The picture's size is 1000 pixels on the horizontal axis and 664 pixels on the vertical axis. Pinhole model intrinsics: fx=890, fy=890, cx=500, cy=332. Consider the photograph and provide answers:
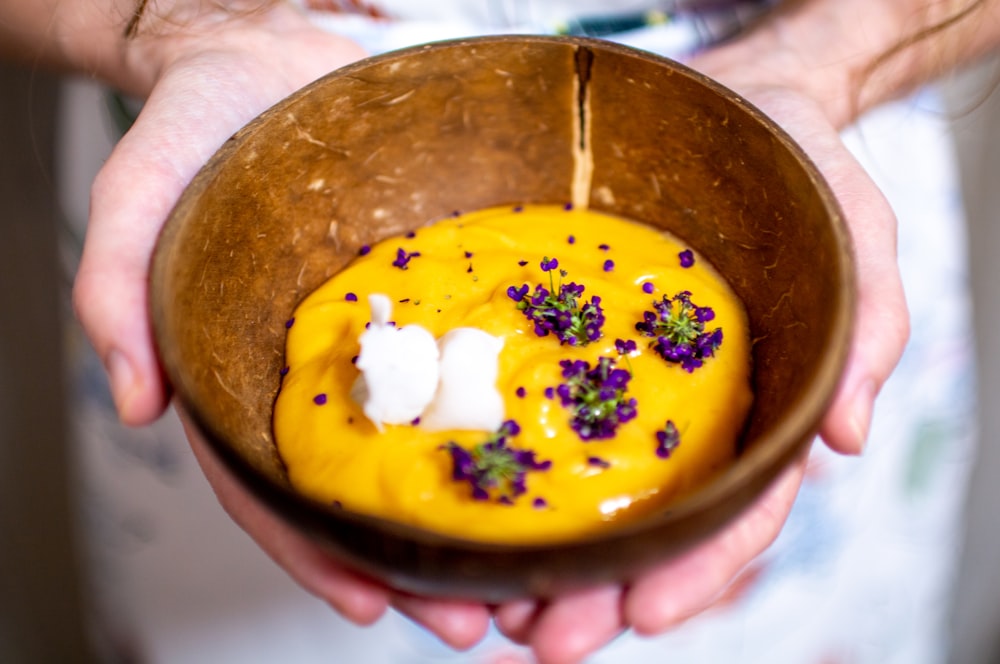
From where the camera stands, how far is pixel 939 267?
1.49m

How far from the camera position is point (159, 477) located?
4.72ft

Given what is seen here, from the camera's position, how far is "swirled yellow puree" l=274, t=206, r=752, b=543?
0.85 m

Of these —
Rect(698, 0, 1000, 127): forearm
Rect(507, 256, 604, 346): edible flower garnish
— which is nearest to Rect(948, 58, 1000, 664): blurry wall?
Rect(698, 0, 1000, 127): forearm

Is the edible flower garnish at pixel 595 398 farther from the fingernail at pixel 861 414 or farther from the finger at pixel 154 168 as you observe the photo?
the finger at pixel 154 168

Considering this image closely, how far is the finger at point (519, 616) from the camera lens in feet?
Answer: 2.91

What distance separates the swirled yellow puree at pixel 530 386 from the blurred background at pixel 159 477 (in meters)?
0.51

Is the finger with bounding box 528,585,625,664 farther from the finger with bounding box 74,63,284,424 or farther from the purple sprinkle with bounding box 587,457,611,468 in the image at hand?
the finger with bounding box 74,63,284,424

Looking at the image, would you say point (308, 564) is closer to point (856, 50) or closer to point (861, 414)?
point (861, 414)

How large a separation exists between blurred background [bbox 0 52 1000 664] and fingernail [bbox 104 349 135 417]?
549mm

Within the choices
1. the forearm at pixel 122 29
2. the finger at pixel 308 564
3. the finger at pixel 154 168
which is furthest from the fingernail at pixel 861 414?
the forearm at pixel 122 29

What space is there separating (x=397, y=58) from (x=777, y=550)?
37.7 inches

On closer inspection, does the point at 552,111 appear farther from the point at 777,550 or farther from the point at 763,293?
the point at 777,550

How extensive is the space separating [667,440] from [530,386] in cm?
15

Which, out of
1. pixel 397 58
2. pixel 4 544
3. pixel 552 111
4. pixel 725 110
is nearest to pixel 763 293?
pixel 725 110
